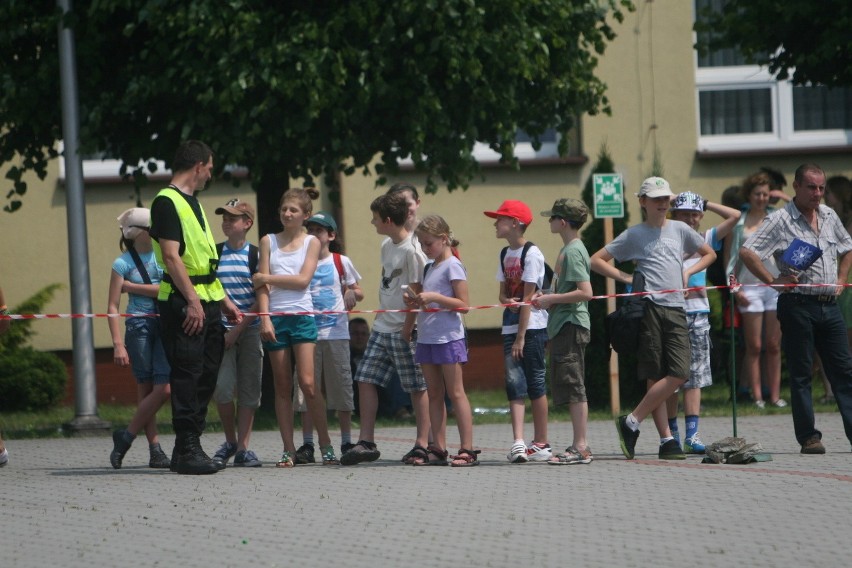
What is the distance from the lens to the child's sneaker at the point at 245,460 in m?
9.77

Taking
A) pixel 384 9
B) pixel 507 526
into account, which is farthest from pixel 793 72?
pixel 507 526

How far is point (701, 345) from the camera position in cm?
1021

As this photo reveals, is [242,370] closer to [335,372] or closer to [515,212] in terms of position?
[335,372]

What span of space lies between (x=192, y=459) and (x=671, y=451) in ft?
9.99

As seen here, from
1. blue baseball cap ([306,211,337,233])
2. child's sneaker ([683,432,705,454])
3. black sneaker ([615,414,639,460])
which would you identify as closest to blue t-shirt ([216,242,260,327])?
blue baseball cap ([306,211,337,233])

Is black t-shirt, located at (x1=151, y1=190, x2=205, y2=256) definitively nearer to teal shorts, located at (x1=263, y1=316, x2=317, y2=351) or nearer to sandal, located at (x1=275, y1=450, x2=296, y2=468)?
teal shorts, located at (x1=263, y1=316, x2=317, y2=351)

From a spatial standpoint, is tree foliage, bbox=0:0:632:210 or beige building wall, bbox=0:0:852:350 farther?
beige building wall, bbox=0:0:852:350

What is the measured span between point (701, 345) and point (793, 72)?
5.92 metres

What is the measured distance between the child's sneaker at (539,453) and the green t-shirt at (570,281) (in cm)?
71

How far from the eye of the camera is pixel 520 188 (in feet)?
60.2

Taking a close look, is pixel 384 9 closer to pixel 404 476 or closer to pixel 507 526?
pixel 404 476

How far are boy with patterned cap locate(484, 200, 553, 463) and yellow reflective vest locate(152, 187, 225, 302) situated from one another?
1.79 metres

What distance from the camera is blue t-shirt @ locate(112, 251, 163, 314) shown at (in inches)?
395

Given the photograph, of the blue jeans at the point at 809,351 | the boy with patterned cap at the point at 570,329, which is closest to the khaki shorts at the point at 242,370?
the boy with patterned cap at the point at 570,329
